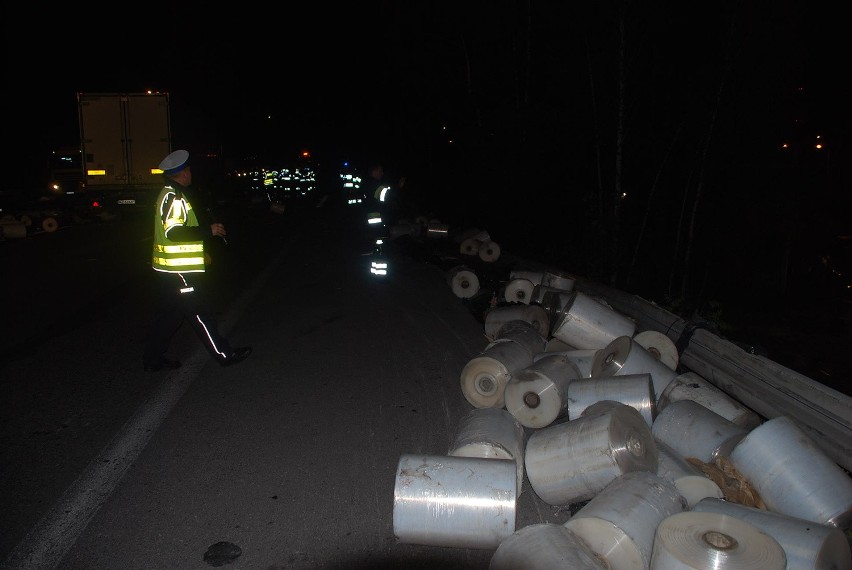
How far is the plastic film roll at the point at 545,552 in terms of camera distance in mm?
2793

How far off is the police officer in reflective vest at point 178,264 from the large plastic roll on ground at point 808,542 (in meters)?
4.92

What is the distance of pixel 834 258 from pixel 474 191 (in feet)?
43.7

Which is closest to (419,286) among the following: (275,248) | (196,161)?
(275,248)

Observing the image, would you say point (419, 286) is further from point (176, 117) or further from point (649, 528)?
point (176, 117)

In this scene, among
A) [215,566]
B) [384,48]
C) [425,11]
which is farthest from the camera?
[384,48]

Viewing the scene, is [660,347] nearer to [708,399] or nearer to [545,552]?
[708,399]

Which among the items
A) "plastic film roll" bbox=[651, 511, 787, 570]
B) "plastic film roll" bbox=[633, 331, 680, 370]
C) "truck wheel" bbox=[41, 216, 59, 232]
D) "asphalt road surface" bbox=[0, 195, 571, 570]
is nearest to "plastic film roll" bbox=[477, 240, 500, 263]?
"asphalt road surface" bbox=[0, 195, 571, 570]

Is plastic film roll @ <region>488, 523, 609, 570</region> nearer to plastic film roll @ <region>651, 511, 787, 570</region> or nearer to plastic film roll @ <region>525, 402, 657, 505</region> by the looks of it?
plastic film roll @ <region>651, 511, 787, 570</region>

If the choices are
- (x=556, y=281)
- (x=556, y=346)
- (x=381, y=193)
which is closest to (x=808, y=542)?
(x=556, y=346)

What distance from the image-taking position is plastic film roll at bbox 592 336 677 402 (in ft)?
16.6

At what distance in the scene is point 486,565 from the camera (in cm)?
342

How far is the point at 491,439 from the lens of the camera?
4.00 meters

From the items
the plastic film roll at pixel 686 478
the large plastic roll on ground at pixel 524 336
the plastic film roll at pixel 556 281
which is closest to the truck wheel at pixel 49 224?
the plastic film roll at pixel 556 281

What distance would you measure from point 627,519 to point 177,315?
469cm
